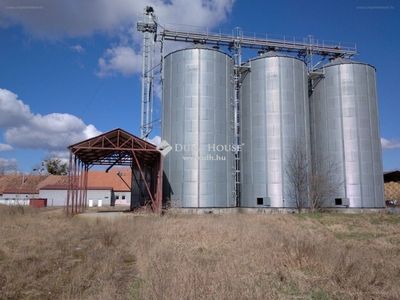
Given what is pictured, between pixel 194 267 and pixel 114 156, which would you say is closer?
pixel 194 267

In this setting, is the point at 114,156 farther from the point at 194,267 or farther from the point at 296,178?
the point at 194,267

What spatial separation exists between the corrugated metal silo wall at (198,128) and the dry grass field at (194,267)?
1480cm

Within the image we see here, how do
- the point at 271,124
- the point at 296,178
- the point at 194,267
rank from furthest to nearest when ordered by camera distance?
the point at 271,124 → the point at 296,178 → the point at 194,267

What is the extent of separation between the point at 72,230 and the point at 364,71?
3021cm

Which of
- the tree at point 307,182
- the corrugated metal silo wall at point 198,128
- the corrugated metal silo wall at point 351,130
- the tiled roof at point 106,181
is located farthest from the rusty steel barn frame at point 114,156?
the tiled roof at point 106,181

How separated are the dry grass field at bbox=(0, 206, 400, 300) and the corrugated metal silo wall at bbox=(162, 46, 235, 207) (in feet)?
48.6

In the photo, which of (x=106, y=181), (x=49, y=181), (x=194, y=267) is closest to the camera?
(x=194, y=267)

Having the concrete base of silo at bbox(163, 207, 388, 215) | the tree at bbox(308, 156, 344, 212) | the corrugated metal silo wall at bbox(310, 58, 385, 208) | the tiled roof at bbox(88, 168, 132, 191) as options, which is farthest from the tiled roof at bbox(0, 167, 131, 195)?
the corrugated metal silo wall at bbox(310, 58, 385, 208)

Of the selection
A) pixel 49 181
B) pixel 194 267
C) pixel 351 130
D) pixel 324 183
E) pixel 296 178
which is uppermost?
pixel 351 130

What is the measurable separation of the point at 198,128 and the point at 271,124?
22.4ft

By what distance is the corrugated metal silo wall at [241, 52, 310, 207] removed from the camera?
30797 millimetres

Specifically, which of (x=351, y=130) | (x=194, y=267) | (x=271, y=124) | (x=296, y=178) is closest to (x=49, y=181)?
(x=271, y=124)

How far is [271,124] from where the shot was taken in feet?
103

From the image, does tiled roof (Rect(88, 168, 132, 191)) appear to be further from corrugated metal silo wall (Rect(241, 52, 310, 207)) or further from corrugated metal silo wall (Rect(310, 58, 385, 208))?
corrugated metal silo wall (Rect(310, 58, 385, 208))
